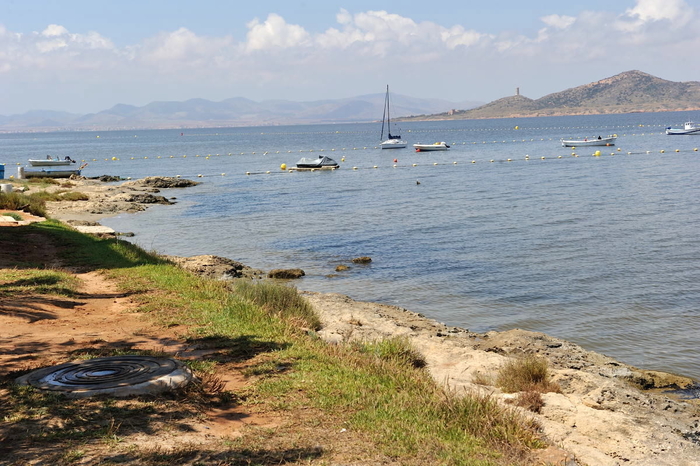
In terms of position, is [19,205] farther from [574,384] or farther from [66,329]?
[574,384]

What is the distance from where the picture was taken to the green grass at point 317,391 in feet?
21.2

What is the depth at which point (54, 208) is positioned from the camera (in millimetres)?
36938

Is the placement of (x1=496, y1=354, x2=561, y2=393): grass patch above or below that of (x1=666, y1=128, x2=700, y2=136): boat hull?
below

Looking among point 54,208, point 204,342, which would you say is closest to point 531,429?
point 204,342

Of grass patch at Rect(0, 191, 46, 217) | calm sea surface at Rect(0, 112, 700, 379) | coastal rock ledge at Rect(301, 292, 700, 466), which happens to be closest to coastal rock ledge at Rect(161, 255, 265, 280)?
calm sea surface at Rect(0, 112, 700, 379)

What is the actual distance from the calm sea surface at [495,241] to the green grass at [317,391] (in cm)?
636

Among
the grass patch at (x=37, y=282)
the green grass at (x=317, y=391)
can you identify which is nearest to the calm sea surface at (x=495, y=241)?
the green grass at (x=317, y=391)

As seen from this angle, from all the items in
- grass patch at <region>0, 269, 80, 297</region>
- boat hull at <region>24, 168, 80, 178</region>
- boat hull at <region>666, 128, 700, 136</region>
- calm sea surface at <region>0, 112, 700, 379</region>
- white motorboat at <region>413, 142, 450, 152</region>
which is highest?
boat hull at <region>666, 128, 700, 136</region>

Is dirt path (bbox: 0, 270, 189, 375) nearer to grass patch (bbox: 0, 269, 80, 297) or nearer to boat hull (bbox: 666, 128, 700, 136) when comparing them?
grass patch (bbox: 0, 269, 80, 297)

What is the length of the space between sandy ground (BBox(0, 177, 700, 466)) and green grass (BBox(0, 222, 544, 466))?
467 mm

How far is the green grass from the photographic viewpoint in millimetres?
6469

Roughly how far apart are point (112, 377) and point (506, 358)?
280 inches

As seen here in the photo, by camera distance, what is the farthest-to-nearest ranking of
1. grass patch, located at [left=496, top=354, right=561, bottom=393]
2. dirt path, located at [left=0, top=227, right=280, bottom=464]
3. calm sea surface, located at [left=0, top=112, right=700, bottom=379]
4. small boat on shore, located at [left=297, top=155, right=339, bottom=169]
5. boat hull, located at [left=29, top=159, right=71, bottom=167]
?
small boat on shore, located at [left=297, top=155, right=339, bottom=169] < boat hull, located at [left=29, top=159, right=71, bottom=167] < calm sea surface, located at [left=0, top=112, right=700, bottom=379] < grass patch, located at [left=496, top=354, right=561, bottom=393] < dirt path, located at [left=0, top=227, right=280, bottom=464]

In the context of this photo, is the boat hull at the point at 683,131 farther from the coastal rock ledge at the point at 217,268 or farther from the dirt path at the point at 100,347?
the dirt path at the point at 100,347
